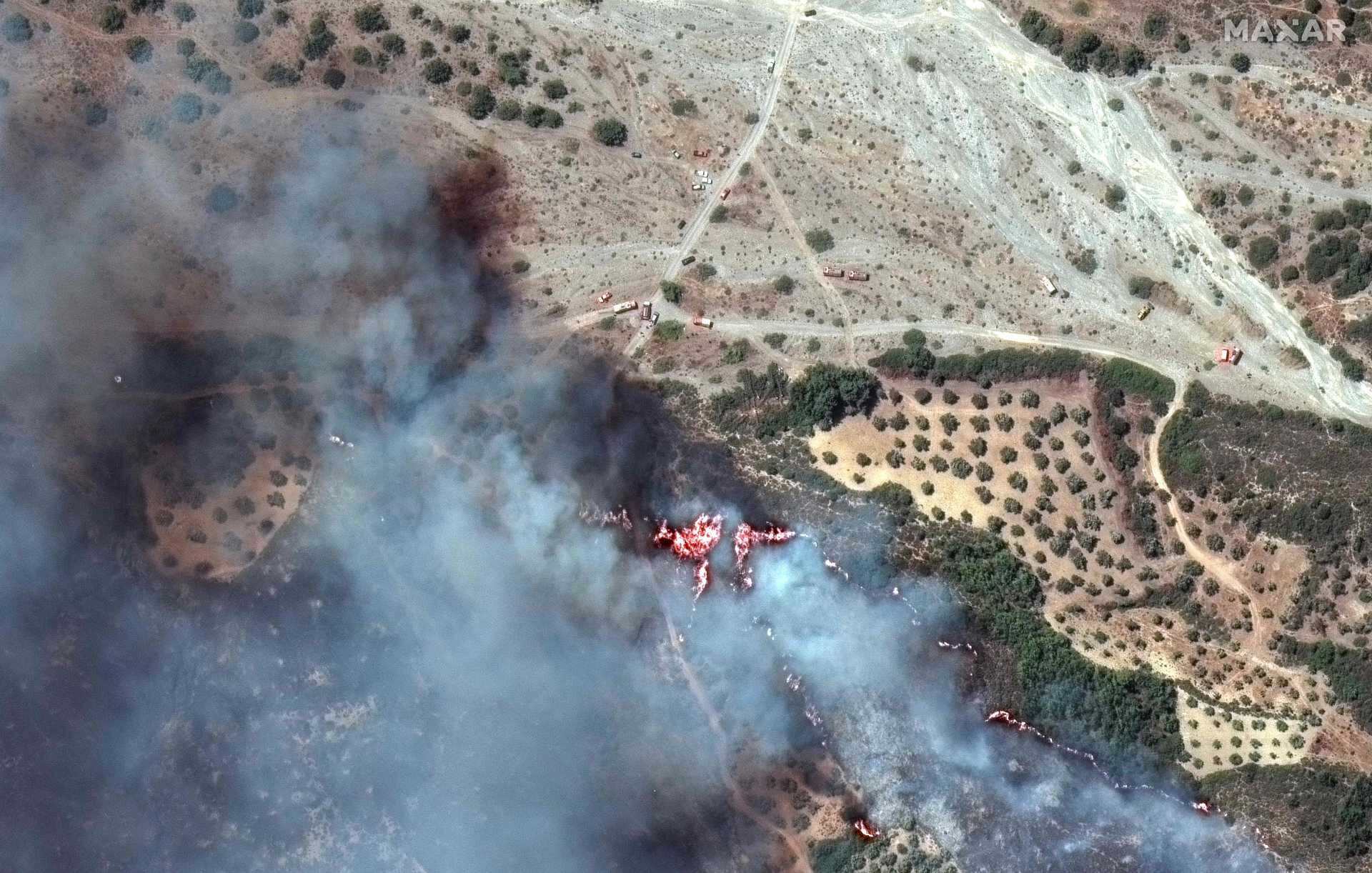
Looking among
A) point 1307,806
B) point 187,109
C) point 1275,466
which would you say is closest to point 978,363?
point 1275,466

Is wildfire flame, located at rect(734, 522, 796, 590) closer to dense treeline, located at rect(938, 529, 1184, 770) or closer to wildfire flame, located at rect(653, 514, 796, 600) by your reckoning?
wildfire flame, located at rect(653, 514, 796, 600)

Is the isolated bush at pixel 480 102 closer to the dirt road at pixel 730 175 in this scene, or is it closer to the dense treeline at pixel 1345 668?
the dirt road at pixel 730 175

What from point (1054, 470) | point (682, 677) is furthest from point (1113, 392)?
point (682, 677)

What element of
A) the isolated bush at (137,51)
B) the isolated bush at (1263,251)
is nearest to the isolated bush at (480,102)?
the isolated bush at (137,51)

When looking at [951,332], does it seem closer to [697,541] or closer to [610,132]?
[697,541]

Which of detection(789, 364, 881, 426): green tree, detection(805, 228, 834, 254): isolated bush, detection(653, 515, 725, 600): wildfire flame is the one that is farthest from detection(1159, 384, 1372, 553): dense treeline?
detection(653, 515, 725, 600): wildfire flame

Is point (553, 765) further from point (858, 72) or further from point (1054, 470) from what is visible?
point (858, 72)
